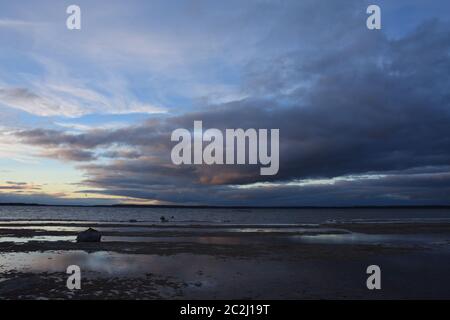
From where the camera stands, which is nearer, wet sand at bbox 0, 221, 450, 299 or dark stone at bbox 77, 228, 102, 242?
wet sand at bbox 0, 221, 450, 299

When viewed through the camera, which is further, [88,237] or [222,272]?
[88,237]

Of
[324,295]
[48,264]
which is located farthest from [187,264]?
[324,295]

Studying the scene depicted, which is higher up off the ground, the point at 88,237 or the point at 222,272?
the point at 88,237

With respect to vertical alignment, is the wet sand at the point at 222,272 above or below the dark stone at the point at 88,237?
below

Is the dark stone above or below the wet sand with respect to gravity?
above

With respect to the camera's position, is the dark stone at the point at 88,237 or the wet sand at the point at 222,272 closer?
the wet sand at the point at 222,272
